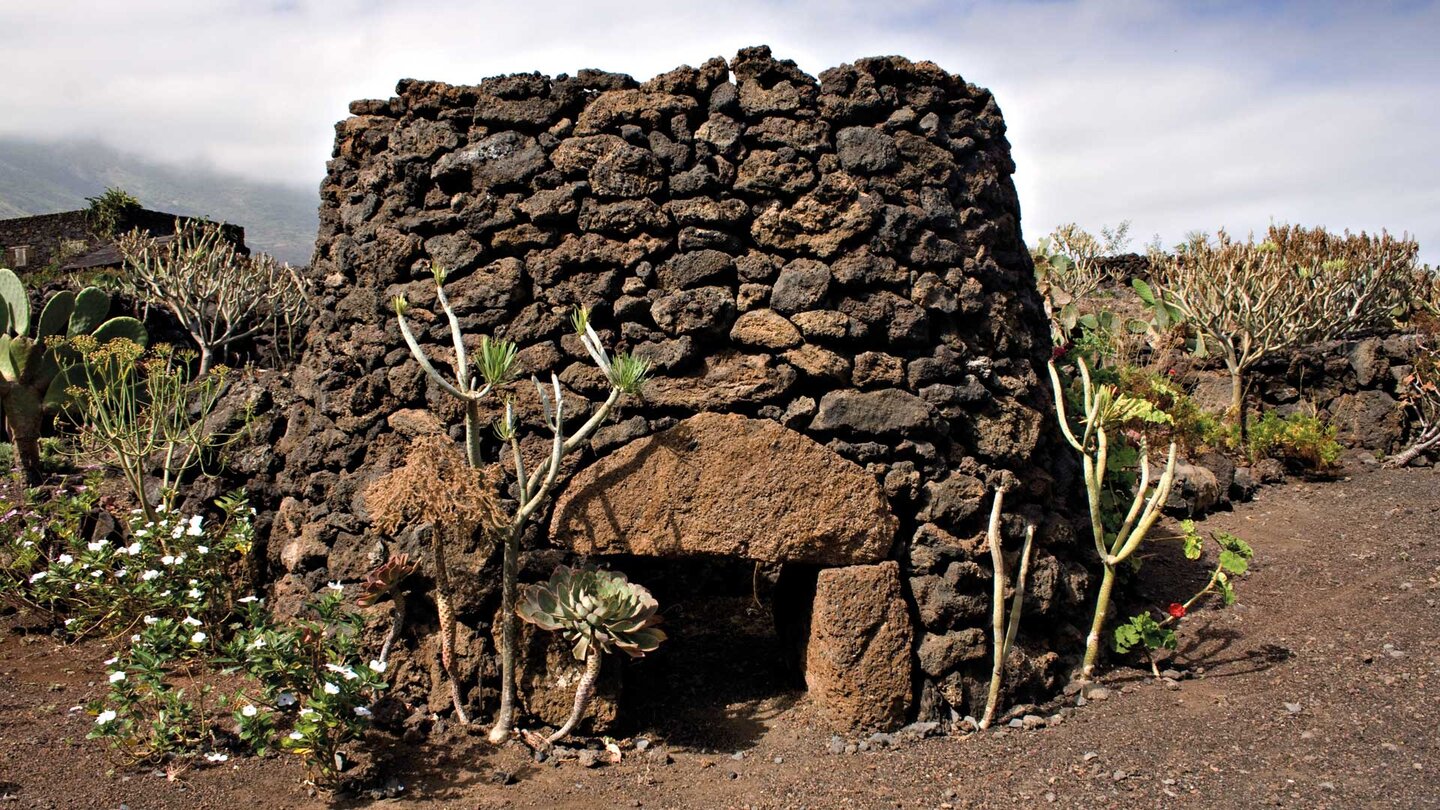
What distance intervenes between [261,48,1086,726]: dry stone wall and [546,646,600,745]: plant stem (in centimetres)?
46

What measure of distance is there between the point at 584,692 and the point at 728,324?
5.69ft

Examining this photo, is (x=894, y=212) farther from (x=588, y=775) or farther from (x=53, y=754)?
(x=53, y=754)

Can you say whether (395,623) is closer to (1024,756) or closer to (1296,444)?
(1024,756)

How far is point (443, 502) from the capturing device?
12.8ft

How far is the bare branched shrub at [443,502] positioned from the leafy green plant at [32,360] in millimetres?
4354

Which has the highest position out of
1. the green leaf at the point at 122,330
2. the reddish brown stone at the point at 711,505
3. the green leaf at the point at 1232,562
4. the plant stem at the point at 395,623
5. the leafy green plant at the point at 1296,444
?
the green leaf at the point at 122,330

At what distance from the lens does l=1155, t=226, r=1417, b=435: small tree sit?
31.0 feet

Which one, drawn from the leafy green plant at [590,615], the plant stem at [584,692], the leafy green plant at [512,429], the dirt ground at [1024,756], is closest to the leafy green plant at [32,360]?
the dirt ground at [1024,756]

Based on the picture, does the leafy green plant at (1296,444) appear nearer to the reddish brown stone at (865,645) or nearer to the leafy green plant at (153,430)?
the reddish brown stone at (865,645)

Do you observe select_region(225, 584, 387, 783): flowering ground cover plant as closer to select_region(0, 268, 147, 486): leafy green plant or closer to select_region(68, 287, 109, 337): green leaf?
select_region(0, 268, 147, 486): leafy green plant

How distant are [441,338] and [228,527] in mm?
1748

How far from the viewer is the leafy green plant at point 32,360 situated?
729 cm

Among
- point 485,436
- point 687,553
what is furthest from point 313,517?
point 687,553

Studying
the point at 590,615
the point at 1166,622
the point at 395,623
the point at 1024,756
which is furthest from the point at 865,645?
the point at 395,623
